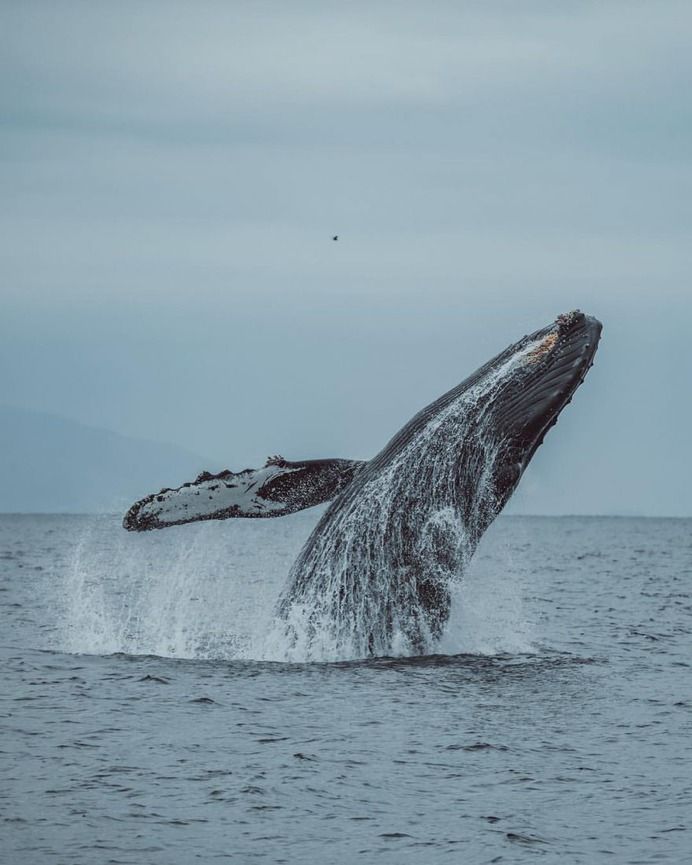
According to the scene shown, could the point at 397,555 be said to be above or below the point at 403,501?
below

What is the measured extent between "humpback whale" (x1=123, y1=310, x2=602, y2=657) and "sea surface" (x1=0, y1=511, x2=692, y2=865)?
50cm

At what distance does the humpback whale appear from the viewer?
13.1 metres

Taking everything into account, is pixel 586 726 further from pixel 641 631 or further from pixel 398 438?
pixel 641 631

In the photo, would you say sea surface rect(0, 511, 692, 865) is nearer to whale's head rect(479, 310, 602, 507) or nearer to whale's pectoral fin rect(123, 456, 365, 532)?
whale's pectoral fin rect(123, 456, 365, 532)

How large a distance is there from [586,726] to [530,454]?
2.63 meters

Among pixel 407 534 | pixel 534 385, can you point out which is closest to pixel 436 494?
pixel 407 534

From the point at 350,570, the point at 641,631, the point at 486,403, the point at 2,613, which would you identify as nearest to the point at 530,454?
the point at 486,403

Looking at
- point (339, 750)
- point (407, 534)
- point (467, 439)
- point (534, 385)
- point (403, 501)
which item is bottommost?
point (339, 750)

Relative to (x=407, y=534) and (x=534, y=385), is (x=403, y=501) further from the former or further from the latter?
(x=534, y=385)

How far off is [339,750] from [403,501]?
132 inches

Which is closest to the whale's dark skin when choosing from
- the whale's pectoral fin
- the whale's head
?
the whale's head

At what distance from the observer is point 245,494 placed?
13.7 metres

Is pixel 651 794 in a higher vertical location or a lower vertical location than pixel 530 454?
lower

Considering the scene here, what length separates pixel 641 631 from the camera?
70.8ft
